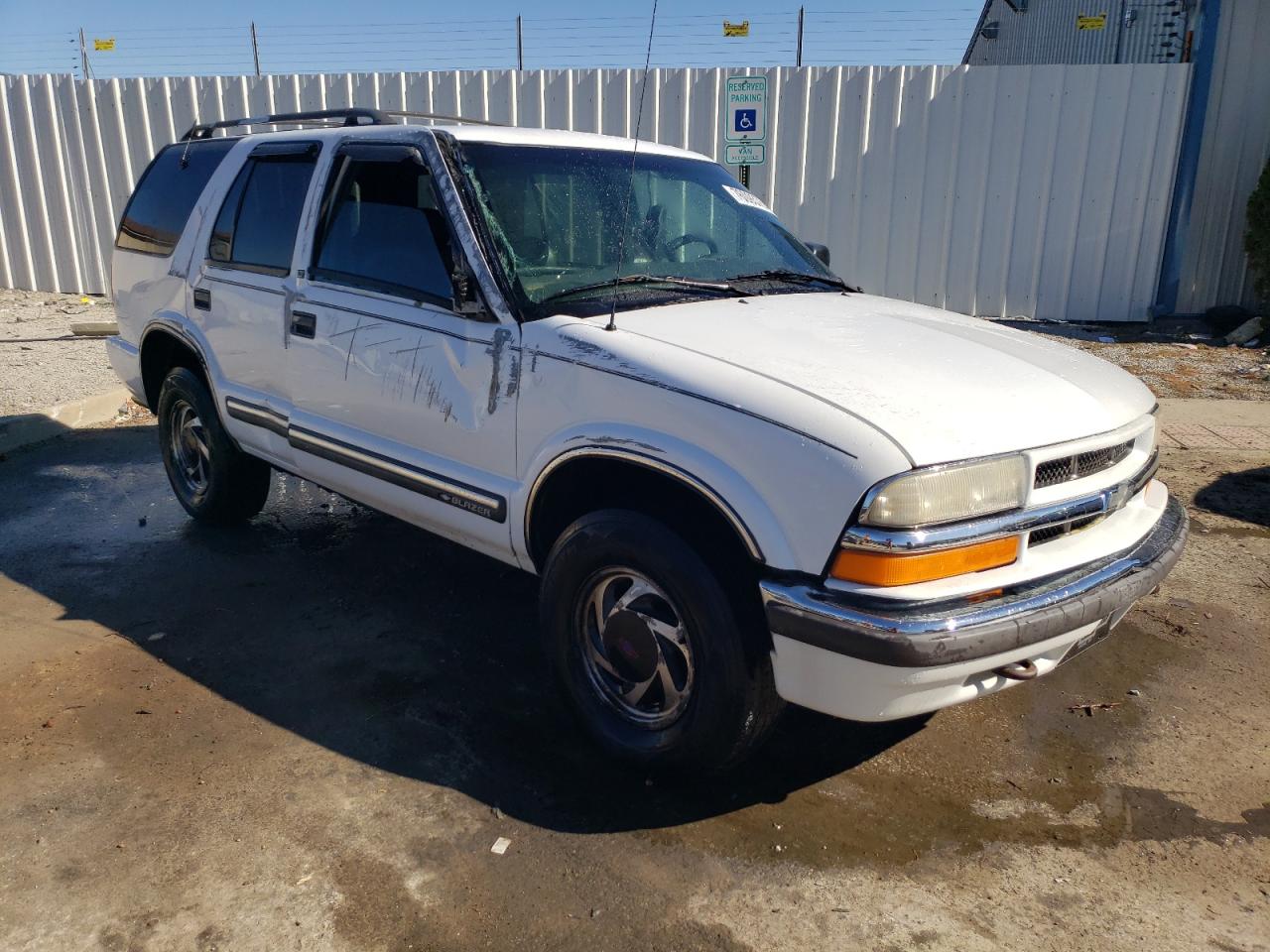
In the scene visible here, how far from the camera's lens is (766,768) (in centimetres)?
326

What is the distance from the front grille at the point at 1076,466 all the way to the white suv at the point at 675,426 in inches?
0.4

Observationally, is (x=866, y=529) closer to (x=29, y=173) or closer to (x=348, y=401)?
(x=348, y=401)

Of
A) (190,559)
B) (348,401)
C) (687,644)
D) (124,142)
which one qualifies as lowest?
(190,559)

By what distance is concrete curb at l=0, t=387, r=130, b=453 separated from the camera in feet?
22.6

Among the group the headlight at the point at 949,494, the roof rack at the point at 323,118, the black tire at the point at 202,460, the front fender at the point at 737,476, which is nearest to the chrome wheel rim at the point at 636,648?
the front fender at the point at 737,476

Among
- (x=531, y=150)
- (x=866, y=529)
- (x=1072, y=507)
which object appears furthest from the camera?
(x=531, y=150)

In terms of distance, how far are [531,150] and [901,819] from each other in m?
2.66

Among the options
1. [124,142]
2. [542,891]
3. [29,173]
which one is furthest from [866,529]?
[29,173]

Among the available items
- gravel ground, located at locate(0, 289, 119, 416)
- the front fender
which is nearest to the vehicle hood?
the front fender

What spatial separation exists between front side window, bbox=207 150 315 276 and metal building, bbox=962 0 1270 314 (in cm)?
967

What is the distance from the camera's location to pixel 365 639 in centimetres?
414

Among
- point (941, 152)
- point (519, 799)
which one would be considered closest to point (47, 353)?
point (519, 799)

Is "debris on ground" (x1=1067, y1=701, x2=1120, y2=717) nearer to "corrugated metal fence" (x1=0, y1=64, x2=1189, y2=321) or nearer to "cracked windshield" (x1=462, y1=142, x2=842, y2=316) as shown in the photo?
"cracked windshield" (x1=462, y1=142, x2=842, y2=316)

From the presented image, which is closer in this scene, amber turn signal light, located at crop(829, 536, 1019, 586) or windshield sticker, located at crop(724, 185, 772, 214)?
amber turn signal light, located at crop(829, 536, 1019, 586)
